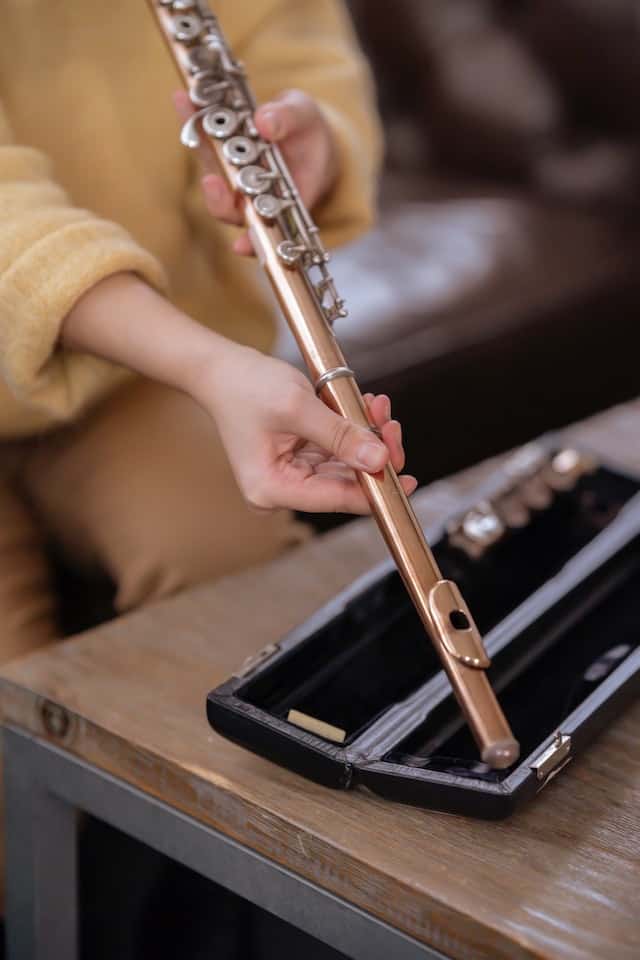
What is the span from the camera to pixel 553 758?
1.83ft

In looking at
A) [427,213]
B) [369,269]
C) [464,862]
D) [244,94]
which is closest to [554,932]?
[464,862]

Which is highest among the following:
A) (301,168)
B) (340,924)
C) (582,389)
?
(301,168)

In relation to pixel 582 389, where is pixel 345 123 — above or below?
above

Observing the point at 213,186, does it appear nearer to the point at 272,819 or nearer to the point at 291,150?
the point at 291,150

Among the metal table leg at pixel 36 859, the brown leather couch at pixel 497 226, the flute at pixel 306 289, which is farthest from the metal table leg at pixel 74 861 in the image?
the brown leather couch at pixel 497 226

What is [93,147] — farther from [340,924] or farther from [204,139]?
[340,924]

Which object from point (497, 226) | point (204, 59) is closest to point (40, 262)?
point (204, 59)

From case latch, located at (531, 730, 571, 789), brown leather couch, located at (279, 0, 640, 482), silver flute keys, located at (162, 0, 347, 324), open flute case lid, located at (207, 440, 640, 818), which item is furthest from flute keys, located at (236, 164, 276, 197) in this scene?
brown leather couch, located at (279, 0, 640, 482)

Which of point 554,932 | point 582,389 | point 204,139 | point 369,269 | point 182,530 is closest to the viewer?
point 554,932

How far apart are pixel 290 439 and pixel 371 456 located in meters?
0.07

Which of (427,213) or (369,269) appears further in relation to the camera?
(427,213)

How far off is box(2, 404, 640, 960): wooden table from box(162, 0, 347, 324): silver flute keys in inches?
8.6

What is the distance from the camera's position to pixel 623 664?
63 cm

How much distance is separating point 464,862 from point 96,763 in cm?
21
